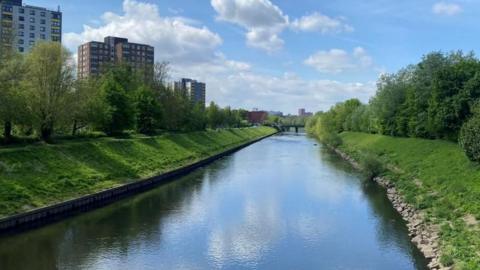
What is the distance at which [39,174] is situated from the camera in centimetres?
3059

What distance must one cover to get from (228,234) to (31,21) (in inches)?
4220

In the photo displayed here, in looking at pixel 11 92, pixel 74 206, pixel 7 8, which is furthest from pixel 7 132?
pixel 7 8

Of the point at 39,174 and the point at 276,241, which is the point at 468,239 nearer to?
the point at 276,241

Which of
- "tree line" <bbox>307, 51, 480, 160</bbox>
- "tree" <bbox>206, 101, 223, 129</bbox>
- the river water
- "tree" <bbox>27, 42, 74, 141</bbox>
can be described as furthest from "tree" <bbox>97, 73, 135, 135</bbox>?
"tree" <bbox>206, 101, 223, 129</bbox>

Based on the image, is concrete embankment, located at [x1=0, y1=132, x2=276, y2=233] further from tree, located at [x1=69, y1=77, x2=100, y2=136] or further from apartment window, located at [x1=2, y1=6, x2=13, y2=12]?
apartment window, located at [x1=2, y1=6, x2=13, y2=12]

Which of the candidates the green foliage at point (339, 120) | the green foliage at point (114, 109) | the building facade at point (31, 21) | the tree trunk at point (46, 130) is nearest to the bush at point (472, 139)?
the tree trunk at point (46, 130)

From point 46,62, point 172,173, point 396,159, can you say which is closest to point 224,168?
point 172,173

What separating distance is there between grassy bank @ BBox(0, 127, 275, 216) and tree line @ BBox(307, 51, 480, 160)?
26998 millimetres

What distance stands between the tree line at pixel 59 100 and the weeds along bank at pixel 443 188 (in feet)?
94.8

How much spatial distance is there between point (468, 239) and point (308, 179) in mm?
26446

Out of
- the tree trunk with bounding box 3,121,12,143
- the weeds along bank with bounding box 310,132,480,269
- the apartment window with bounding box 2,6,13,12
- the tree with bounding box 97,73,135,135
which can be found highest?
the apartment window with bounding box 2,6,13,12

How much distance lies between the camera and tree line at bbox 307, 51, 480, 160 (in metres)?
41.7

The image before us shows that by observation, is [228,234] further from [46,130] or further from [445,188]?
[46,130]

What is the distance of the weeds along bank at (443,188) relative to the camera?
1959 cm
